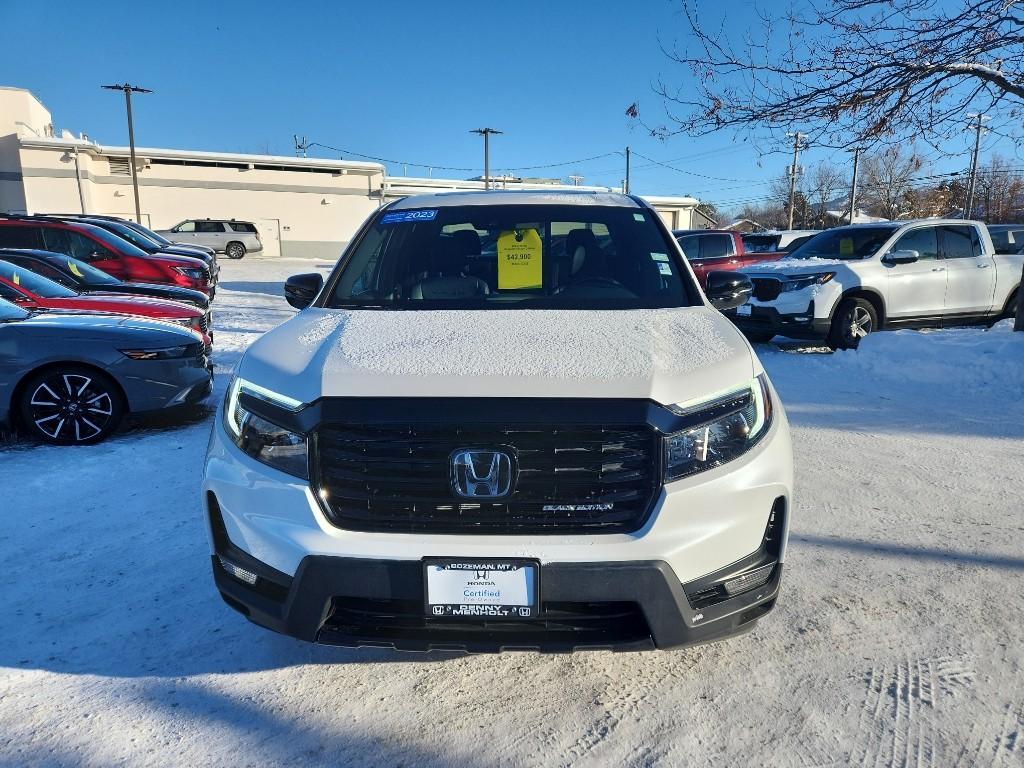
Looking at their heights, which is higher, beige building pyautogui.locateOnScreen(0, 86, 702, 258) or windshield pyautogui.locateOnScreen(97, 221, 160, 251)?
beige building pyautogui.locateOnScreen(0, 86, 702, 258)

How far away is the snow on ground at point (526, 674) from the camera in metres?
2.15

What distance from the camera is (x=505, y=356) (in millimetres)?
2336

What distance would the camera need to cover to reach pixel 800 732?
7.22ft

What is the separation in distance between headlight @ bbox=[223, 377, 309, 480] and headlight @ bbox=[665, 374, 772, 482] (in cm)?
113

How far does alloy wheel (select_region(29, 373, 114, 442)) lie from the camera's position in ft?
17.0

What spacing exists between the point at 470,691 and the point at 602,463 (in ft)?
3.20

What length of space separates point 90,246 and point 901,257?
41.2 feet

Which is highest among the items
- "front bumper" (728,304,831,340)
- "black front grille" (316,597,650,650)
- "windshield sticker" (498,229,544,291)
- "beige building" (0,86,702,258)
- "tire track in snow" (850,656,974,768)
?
"beige building" (0,86,702,258)

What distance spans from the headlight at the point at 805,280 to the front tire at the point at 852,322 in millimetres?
408

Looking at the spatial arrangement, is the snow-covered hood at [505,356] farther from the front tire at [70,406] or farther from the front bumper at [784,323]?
the front bumper at [784,323]

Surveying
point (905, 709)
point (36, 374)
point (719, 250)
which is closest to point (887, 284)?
point (719, 250)

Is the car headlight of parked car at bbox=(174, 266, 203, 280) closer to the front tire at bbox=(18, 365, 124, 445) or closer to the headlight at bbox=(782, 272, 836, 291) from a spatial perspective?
the front tire at bbox=(18, 365, 124, 445)

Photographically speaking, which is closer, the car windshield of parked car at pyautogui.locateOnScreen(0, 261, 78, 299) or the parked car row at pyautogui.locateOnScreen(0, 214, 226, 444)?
the parked car row at pyautogui.locateOnScreen(0, 214, 226, 444)

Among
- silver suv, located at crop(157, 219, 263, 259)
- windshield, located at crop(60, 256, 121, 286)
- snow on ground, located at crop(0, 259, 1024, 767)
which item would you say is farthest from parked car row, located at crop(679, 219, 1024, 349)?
silver suv, located at crop(157, 219, 263, 259)
